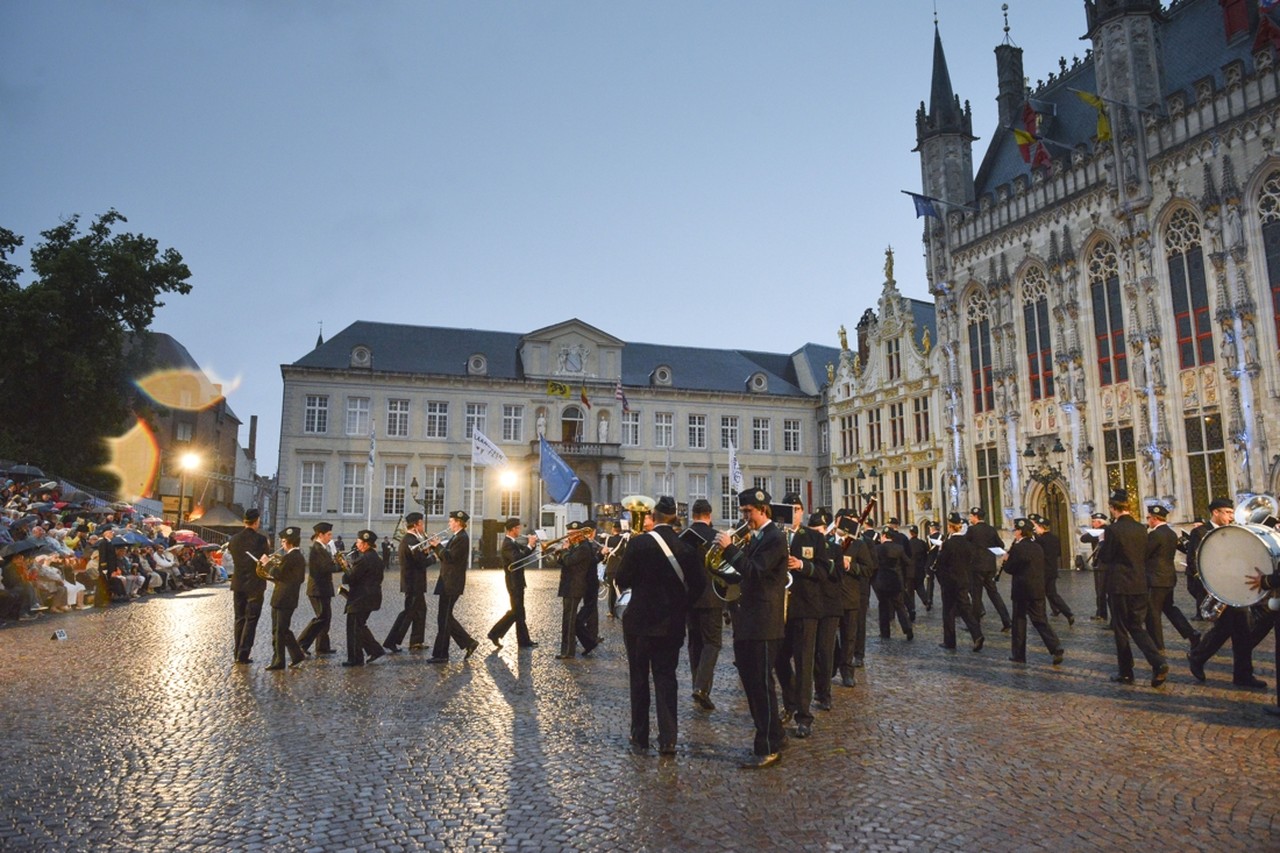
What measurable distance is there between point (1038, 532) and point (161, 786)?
11679 mm

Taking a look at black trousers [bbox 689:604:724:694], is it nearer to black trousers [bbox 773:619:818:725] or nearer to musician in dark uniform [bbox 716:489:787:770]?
black trousers [bbox 773:619:818:725]

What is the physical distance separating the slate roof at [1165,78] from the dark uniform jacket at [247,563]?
3225 cm

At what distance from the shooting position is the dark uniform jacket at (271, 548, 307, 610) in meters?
10.4

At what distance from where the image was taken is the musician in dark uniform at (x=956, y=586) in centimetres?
1146

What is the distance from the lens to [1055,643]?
1006cm

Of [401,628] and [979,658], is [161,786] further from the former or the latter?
[979,658]

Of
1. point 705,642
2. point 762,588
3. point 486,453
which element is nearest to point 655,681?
point 762,588

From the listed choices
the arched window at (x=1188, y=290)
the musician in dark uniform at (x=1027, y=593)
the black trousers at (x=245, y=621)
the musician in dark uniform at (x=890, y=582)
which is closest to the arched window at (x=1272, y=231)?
the arched window at (x=1188, y=290)

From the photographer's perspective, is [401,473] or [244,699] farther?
[401,473]

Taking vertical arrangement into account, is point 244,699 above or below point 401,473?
below

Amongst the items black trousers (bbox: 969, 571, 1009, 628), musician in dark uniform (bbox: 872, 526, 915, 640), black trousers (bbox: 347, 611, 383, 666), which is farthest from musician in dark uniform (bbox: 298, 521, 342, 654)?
black trousers (bbox: 969, 571, 1009, 628)

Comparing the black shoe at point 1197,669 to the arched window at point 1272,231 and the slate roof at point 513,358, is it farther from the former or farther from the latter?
the slate roof at point 513,358

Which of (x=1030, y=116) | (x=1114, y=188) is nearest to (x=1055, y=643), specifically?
(x=1114, y=188)

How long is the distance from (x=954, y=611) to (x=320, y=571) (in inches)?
355
